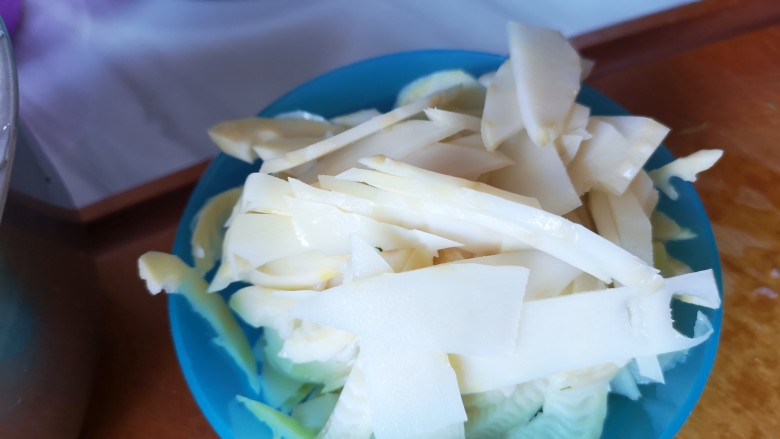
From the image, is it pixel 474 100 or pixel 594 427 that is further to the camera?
pixel 474 100

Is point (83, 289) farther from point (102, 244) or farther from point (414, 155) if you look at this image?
point (414, 155)

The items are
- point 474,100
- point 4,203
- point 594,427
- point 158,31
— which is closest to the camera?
point 4,203

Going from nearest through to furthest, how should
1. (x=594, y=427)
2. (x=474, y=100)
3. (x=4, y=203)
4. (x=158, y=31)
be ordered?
(x=4, y=203) → (x=594, y=427) → (x=474, y=100) → (x=158, y=31)

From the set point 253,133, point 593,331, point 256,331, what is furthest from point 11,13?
point 593,331

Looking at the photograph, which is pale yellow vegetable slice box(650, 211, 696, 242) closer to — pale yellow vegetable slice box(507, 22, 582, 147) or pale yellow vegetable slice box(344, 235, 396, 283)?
pale yellow vegetable slice box(507, 22, 582, 147)

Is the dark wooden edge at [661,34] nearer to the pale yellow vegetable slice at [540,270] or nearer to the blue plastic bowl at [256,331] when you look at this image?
the blue plastic bowl at [256,331]

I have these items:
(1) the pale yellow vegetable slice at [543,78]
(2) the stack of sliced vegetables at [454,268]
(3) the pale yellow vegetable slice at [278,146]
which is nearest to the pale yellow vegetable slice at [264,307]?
(2) the stack of sliced vegetables at [454,268]

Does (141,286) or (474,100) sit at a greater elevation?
(474,100)

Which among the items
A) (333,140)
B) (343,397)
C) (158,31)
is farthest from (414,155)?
(158,31)
